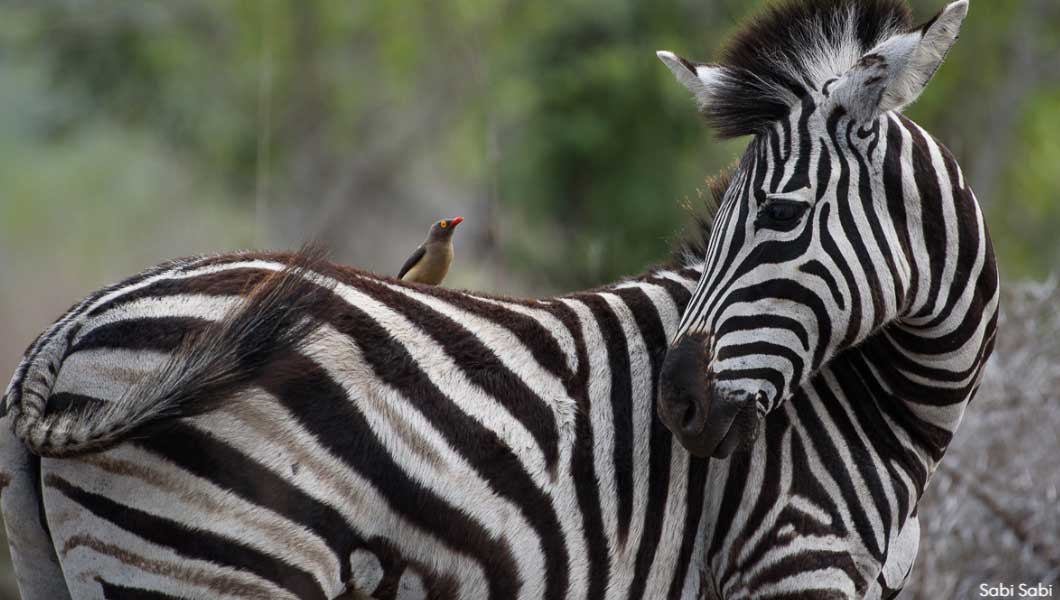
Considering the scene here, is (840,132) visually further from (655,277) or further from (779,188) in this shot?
(655,277)

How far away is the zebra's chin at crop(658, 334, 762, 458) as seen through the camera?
2947 millimetres

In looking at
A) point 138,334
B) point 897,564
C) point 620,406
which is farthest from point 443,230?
point 897,564

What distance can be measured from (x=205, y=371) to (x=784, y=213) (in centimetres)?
160

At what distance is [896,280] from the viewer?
3.07m

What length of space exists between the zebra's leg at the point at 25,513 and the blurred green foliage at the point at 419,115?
38.5ft

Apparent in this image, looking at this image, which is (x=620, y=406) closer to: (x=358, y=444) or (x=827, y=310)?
(x=827, y=310)

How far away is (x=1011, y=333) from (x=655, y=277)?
146 inches

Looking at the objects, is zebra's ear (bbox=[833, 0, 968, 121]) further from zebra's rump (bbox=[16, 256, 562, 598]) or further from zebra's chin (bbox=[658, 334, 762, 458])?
zebra's rump (bbox=[16, 256, 562, 598])

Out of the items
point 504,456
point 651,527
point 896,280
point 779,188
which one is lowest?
point 651,527

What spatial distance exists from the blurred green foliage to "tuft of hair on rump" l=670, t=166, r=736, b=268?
10696 mm

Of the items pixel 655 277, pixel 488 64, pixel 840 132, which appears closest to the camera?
pixel 840 132

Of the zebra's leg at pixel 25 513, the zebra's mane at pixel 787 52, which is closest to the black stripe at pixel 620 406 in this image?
the zebra's mane at pixel 787 52

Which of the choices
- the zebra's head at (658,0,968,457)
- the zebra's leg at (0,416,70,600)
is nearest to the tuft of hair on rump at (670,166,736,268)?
the zebra's head at (658,0,968,457)

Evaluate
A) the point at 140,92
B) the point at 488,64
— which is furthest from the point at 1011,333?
the point at 140,92
